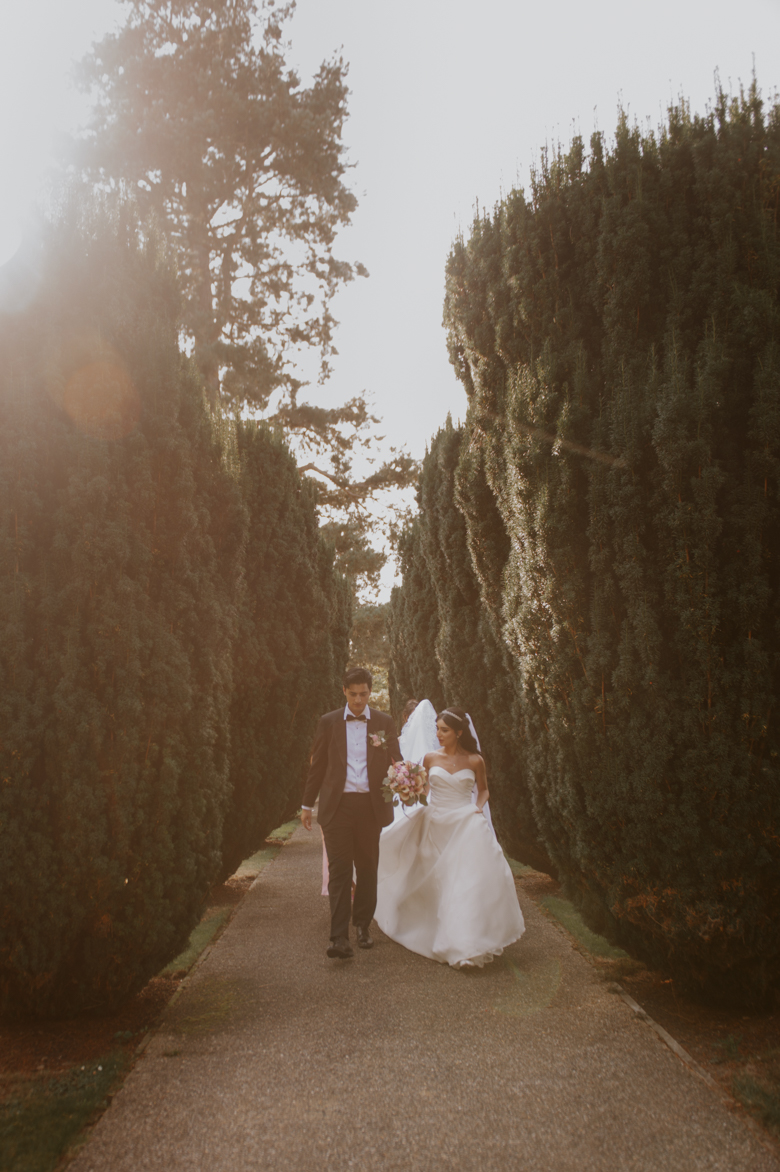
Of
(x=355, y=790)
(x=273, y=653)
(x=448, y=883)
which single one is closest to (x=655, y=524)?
(x=448, y=883)

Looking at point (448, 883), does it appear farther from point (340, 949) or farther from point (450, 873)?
point (340, 949)

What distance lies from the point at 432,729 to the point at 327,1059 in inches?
214

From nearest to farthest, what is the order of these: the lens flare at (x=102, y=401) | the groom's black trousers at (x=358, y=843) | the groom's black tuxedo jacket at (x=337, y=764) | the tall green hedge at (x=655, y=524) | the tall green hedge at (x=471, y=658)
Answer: the tall green hedge at (x=655, y=524) < the lens flare at (x=102, y=401) < the groom's black trousers at (x=358, y=843) < the groom's black tuxedo jacket at (x=337, y=764) < the tall green hedge at (x=471, y=658)

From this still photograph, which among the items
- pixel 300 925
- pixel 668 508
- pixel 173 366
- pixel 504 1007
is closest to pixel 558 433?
pixel 668 508

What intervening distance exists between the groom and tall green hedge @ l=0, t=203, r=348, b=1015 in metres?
1.32

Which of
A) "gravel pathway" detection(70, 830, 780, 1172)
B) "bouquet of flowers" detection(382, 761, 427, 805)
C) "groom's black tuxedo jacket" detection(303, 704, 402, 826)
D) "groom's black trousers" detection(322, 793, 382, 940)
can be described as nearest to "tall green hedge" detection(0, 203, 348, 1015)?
"gravel pathway" detection(70, 830, 780, 1172)

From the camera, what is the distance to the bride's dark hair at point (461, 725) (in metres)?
7.13

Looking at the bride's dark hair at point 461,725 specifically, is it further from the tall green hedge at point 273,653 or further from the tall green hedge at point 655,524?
the tall green hedge at point 273,653

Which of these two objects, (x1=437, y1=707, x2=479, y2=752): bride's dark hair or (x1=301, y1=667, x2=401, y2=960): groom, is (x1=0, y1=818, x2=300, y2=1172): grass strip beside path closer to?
(x1=301, y1=667, x2=401, y2=960): groom

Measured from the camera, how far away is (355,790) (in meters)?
6.73

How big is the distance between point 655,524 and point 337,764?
3461 mm

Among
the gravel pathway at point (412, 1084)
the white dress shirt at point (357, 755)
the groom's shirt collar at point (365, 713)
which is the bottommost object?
the gravel pathway at point (412, 1084)

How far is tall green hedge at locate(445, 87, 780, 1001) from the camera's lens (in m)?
4.40

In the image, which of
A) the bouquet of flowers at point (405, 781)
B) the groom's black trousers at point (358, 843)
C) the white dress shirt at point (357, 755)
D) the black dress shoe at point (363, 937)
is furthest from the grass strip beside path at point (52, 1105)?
the bouquet of flowers at point (405, 781)
